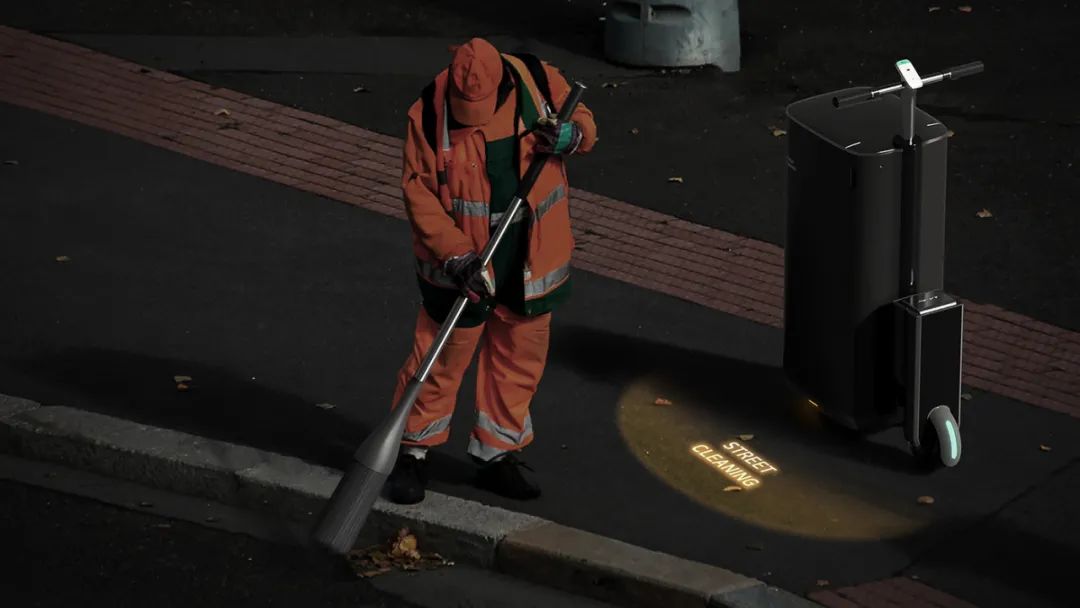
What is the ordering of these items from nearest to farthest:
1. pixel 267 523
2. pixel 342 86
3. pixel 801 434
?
pixel 267 523
pixel 801 434
pixel 342 86

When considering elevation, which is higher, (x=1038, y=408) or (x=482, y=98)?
(x=482, y=98)

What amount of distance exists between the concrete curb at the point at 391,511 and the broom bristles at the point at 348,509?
34 centimetres

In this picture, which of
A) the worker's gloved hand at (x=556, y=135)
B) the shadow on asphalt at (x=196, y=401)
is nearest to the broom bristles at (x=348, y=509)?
the shadow on asphalt at (x=196, y=401)

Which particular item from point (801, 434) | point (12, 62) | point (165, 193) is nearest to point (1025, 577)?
point (801, 434)

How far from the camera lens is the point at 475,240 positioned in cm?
788

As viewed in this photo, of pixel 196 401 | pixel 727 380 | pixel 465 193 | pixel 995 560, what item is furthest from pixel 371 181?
pixel 995 560

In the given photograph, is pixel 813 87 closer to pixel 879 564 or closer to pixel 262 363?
pixel 262 363

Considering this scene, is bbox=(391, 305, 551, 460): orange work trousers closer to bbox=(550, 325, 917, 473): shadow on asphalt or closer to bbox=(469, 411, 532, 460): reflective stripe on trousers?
bbox=(469, 411, 532, 460): reflective stripe on trousers

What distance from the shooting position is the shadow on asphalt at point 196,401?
8.85 metres

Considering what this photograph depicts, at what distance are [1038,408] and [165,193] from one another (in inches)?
198

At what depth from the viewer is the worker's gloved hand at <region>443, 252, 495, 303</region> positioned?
7.69m

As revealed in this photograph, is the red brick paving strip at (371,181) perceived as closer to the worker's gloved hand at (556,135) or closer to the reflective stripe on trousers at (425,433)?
the reflective stripe on trousers at (425,433)

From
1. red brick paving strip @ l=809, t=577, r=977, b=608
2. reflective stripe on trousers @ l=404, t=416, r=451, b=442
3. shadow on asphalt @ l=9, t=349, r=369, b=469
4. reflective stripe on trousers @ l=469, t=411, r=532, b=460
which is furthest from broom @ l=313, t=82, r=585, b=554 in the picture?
red brick paving strip @ l=809, t=577, r=977, b=608

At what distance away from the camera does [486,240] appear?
790 cm
